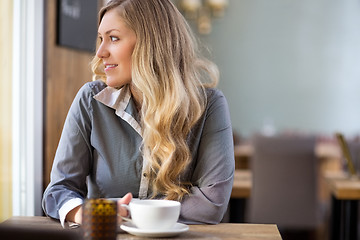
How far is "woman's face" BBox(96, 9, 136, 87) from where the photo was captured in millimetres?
1729

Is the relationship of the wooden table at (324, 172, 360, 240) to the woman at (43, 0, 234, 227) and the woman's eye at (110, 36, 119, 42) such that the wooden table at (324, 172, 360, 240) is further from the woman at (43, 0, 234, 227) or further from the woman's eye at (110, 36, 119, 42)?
the woman's eye at (110, 36, 119, 42)

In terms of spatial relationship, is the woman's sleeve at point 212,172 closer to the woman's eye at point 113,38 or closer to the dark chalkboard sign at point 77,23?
the woman's eye at point 113,38

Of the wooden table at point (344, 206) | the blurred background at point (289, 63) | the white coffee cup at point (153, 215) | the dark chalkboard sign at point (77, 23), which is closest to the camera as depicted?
the white coffee cup at point (153, 215)

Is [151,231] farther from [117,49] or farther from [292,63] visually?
[292,63]

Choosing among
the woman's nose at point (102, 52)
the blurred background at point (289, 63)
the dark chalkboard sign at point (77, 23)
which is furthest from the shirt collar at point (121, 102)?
the blurred background at point (289, 63)

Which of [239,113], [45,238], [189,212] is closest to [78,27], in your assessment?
[189,212]

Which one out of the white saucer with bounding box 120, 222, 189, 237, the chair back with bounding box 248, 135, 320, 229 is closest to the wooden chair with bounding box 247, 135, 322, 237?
the chair back with bounding box 248, 135, 320, 229

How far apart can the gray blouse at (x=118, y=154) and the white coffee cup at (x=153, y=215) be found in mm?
333

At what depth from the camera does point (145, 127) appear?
1738 millimetres

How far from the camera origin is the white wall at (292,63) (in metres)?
8.12

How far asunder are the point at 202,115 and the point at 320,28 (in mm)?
6765

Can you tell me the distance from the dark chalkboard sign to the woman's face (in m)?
2.19

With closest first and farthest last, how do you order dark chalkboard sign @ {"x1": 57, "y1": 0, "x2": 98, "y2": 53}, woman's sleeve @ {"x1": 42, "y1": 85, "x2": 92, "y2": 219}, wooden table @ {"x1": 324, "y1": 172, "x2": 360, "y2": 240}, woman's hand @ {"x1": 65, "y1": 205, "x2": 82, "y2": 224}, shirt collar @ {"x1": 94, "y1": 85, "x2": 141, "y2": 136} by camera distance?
woman's hand @ {"x1": 65, "y1": 205, "x2": 82, "y2": 224} → woman's sleeve @ {"x1": 42, "y1": 85, "x2": 92, "y2": 219} → shirt collar @ {"x1": 94, "y1": 85, "x2": 141, "y2": 136} → wooden table @ {"x1": 324, "y1": 172, "x2": 360, "y2": 240} → dark chalkboard sign @ {"x1": 57, "y1": 0, "x2": 98, "y2": 53}

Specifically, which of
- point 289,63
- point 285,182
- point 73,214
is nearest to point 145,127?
point 73,214
